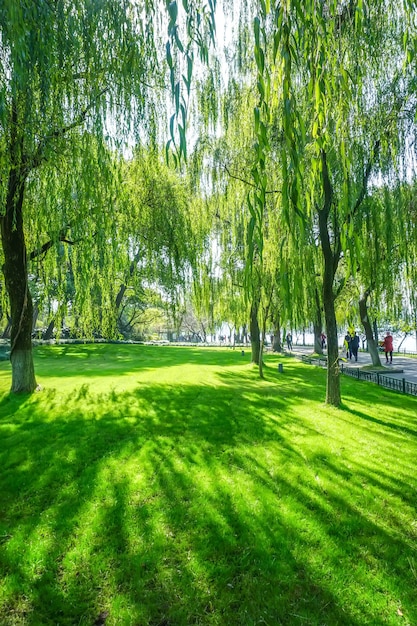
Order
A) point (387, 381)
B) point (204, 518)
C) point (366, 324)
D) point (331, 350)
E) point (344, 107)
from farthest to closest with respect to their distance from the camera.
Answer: point (366, 324)
point (387, 381)
point (331, 350)
point (344, 107)
point (204, 518)

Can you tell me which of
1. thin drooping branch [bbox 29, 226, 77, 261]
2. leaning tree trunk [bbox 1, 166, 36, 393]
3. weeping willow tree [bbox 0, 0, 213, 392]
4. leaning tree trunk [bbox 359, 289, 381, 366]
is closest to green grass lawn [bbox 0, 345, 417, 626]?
leaning tree trunk [bbox 1, 166, 36, 393]

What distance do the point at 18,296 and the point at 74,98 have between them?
3.77m

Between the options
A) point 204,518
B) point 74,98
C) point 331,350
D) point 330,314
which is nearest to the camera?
point 204,518

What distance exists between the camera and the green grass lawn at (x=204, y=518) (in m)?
2.32

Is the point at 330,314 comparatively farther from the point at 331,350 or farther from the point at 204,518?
the point at 204,518

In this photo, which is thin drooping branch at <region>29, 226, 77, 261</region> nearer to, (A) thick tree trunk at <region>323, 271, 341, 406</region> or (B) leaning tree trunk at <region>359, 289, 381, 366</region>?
(A) thick tree trunk at <region>323, 271, 341, 406</region>

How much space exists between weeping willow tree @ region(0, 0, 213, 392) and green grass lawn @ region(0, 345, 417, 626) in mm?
2959

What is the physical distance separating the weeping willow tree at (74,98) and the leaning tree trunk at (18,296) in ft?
0.22

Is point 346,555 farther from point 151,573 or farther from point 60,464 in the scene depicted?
point 60,464

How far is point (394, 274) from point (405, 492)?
21.5 feet

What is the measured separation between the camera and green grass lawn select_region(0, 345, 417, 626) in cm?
232

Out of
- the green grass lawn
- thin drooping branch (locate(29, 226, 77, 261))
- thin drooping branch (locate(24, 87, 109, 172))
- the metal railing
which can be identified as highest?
thin drooping branch (locate(24, 87, 109, 172))

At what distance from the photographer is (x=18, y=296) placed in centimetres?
665

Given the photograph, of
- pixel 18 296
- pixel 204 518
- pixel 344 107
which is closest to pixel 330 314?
pixel 344 107
